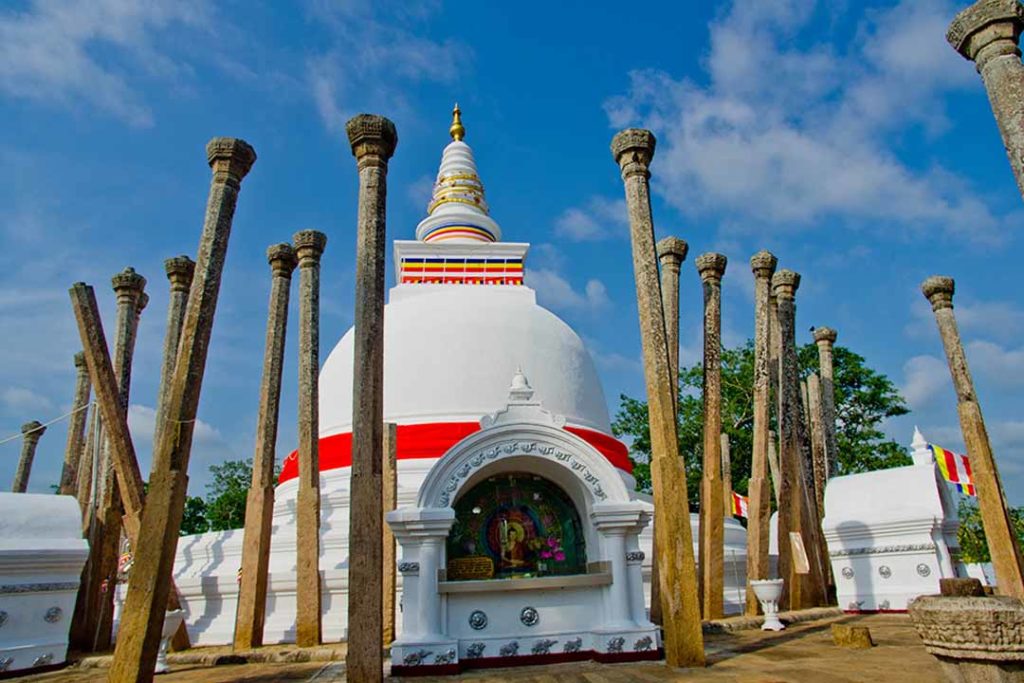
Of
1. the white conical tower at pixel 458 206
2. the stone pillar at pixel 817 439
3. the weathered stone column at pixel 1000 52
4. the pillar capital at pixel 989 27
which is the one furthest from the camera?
the white conical tower at pixel 458 206

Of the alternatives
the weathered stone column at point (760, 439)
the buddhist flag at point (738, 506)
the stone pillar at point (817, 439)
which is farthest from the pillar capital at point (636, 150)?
the buddhist flag at point (738, 506)

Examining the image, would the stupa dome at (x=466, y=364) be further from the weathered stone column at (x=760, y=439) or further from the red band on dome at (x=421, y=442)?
the weathered stone column at (x=760, y=439)

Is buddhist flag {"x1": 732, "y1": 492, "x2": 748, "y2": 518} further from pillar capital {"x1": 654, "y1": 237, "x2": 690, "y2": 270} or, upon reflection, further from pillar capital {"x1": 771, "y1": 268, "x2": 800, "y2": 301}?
pillar capital {"x1": 654, "y1": 237, "x2": 690, "y2": 270}

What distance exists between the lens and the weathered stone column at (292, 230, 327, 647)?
31.8 ft

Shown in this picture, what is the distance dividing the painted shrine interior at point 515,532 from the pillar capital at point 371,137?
4307mm

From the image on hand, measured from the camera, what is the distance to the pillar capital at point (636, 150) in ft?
28.9

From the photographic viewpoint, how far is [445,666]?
742 cm

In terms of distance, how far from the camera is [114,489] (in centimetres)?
1088

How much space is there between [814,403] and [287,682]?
1303 cm

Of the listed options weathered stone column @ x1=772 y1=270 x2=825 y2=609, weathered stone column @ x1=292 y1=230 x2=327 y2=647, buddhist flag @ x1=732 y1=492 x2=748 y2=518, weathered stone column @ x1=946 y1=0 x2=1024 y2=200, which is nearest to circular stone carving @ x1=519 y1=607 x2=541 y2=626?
weathered stone column @ x1=292 y1=230 x2=327 y2=647

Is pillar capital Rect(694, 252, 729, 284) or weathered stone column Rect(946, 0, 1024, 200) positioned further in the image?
pillar capital Rect(694, 252, 729, 284)

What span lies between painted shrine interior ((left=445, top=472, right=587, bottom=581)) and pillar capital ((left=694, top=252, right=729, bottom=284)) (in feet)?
17.7

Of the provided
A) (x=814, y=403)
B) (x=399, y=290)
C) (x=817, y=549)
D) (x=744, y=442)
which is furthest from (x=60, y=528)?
(x=744, y=442)

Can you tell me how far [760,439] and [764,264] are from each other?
340 cm
